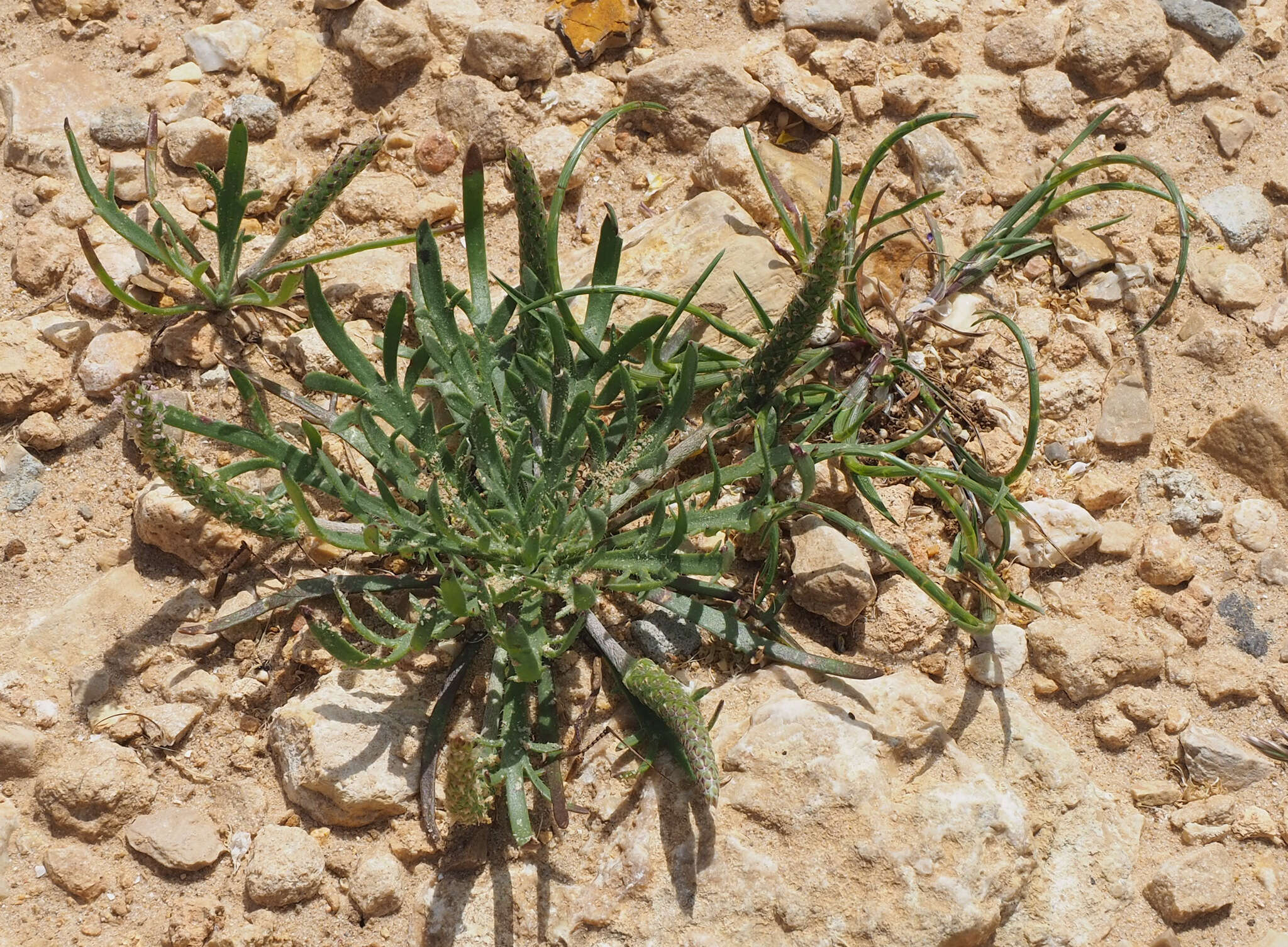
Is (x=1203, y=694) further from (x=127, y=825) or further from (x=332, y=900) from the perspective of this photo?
(x=127, y=825)

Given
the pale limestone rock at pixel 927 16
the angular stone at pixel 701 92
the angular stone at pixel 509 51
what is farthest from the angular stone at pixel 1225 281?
the angular stone at pixel 509 51

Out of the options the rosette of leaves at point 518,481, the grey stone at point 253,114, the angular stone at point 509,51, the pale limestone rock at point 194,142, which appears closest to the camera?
the rosette of leaves at point 518,481

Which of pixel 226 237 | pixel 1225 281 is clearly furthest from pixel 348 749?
pixel 1225 281

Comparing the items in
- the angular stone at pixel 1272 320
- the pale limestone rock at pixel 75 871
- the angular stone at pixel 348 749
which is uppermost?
the angular stone at pixel 1272 320

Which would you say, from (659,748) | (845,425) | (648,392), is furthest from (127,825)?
(845,425)

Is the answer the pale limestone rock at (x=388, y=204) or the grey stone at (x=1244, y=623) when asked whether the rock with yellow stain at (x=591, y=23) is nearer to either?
the pale limestone rock at (x=388, y=204)

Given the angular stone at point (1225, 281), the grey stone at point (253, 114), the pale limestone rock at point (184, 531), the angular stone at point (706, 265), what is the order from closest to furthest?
the pale limestone rock at point (184, 531) < the angular stone at point (706, 265) < the angular stone at point (1225, 281) < the grey stone at point (253, 114)

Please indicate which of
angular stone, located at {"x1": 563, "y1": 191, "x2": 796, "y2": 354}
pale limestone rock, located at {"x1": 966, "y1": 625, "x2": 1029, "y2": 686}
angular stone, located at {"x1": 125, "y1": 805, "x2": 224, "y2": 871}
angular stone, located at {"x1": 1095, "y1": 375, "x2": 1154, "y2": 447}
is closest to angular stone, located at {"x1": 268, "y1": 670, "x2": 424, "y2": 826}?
angular stone, located at {"x1": 125, "y1": 805, "x2": 224, "y2": 871}

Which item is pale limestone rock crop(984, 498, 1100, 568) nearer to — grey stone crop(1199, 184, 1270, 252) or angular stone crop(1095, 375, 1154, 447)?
angular stone crop(1095, 375, 1154, 447)
